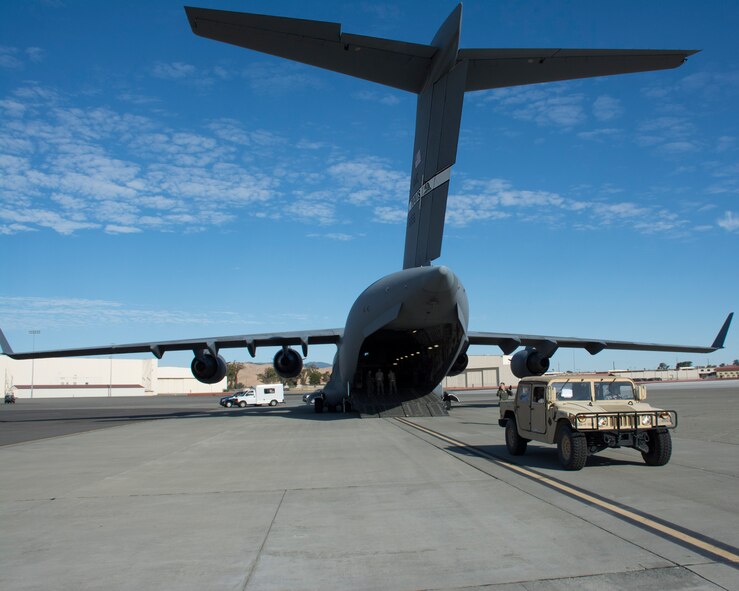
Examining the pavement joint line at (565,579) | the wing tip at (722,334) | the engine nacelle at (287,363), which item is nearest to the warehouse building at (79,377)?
the engine nacelle at (287,363)

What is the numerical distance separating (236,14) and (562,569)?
10.2 meters

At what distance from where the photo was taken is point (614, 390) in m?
9.86

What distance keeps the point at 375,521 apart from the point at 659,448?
5.13m

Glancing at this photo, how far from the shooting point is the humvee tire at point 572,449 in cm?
859

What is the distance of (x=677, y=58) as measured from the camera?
37.1ft

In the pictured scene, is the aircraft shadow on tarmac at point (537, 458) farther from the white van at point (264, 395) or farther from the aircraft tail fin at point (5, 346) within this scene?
the white van at point (264, 395)

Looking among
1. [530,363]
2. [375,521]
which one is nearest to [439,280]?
[375,521]

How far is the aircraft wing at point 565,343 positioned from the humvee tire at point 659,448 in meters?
17.9

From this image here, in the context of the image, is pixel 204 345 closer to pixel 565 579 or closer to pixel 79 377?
pixel 565 579

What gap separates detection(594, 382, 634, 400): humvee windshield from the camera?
9797mm

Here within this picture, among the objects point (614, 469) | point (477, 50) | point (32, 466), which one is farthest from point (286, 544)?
point (477, 50)

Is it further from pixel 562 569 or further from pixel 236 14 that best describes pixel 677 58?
pixel 562 569

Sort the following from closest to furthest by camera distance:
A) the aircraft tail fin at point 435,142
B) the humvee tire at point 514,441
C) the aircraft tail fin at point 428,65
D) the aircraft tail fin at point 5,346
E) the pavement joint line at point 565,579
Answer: the pavement joint line at point 565,579 < the humvee tire at point 514,441 < the aircraft tail fin at point 428,65 < the aircraft tail fin at point 435,142 < the aircraft tail fin at point 5,346

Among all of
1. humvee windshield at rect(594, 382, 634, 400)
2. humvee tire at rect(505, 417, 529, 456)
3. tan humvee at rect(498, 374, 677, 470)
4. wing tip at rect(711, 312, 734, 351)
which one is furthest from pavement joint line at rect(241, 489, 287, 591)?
wing tip at rect(711, 312, 734, 351)
